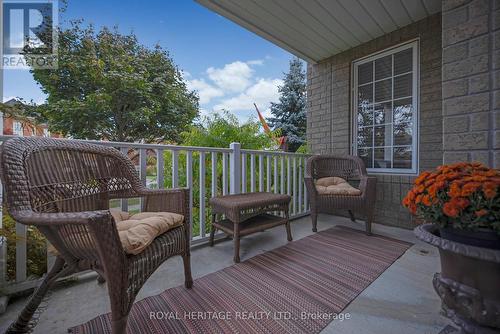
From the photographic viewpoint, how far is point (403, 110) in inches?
121

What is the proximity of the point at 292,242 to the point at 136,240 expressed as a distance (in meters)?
1.71

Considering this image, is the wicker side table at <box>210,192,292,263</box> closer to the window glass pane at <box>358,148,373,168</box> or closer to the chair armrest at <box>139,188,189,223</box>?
the chair armrest at <box>139,188,189,223</box>

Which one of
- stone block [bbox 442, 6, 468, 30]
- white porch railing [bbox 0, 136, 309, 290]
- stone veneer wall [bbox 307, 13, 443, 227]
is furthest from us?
stone veneer wall [bbox 307, 13, 443, 227]

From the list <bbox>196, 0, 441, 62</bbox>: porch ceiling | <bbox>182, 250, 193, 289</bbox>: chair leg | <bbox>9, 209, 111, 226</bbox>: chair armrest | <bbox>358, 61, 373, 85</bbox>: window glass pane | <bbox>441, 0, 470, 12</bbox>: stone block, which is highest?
<bbox>196, 0, 441, 62</bbox>: porch ceiling

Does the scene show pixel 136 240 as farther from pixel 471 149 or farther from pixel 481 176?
pixel 471 149

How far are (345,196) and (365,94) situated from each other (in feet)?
5.74

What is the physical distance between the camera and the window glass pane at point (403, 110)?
302 centimetres

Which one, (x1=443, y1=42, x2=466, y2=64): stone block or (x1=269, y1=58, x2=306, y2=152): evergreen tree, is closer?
(x1=443, y1=42, x2=466, y2=64): stone block

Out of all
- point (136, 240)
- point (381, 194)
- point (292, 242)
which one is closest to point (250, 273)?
point (292, 242)

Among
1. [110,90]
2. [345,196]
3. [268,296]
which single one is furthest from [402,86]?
[110,90]

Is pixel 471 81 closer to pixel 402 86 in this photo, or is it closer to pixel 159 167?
pixel 402 86

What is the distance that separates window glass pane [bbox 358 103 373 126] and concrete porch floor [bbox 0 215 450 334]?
6.34ft

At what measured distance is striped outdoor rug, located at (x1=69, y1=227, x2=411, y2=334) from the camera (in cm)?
120

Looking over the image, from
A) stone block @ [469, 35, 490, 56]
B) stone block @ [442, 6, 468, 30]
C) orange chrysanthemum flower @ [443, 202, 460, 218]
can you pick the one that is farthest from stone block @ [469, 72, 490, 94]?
orange chrysanthemum flower @ [443, 202, 460, 218]
